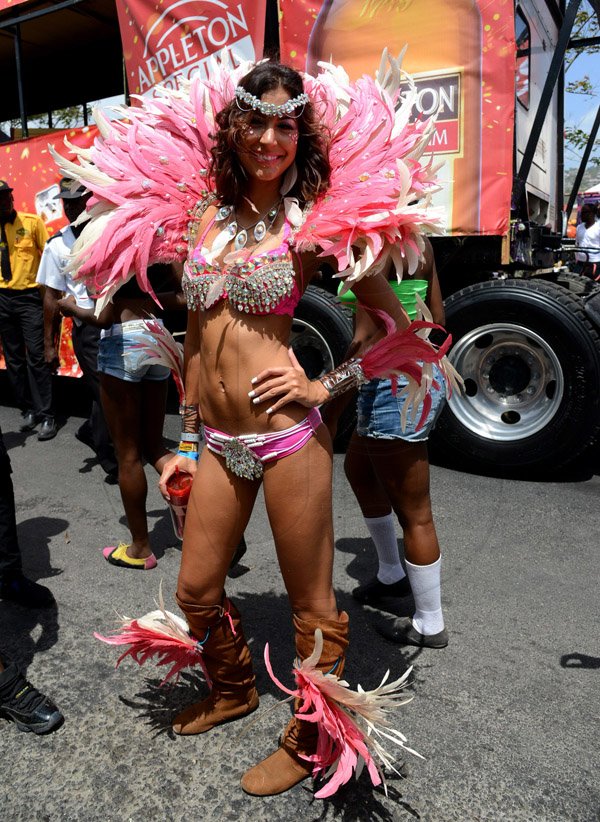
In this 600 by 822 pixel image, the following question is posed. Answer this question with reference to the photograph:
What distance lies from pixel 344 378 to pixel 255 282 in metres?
0.38

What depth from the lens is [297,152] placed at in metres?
1.90

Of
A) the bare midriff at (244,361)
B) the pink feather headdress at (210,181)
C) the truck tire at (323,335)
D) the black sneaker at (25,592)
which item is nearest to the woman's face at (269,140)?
the pink feather headdress at (210,181)

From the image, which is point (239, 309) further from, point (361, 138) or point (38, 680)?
point (38, 680)

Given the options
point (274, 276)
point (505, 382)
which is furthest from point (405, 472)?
point (505, 382)

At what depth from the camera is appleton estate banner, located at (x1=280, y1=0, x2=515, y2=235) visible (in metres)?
3.95

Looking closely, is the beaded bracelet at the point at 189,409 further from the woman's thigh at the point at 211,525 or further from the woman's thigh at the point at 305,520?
the woman's thigh at the point at 305,520

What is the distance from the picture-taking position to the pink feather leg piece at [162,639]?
2.14m

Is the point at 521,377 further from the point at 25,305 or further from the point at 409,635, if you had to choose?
the point at 25,305

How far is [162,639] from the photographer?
2.16 meters

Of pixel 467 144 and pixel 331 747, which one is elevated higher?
pixel 467 144

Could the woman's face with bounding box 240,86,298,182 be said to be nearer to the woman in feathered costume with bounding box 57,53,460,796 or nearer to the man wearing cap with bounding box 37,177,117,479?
the woman in feathered costume with bounding box 57,53,460,796

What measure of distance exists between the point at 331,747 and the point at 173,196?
1657 millimetres

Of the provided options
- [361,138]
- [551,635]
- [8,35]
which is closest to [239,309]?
[361,138]

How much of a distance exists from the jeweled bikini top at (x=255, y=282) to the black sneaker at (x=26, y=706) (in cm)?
142
